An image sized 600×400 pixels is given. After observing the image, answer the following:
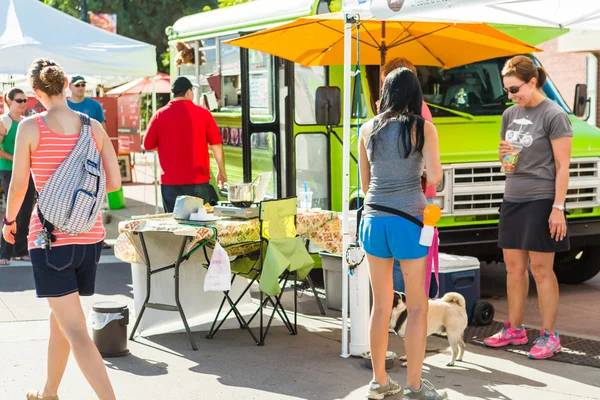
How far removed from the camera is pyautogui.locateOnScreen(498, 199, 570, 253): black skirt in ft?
21.0

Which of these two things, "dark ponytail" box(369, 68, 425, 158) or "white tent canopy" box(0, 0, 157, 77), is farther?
"white tent canopy" box(0, 0, 157, 77)

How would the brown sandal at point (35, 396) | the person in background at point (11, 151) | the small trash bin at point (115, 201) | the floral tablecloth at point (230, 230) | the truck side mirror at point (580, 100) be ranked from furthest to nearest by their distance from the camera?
the small trash bin at point (115, 201) < the person in background at point (11, 151) < the truck side mirror at point (580, 100) < the floral tablecloth at point (230, 230) < the brown sandal at point (35, 396)

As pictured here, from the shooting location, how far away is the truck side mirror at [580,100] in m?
9.37

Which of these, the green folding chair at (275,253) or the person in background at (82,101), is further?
the person in background at (82,101)

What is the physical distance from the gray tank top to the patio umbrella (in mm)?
2372

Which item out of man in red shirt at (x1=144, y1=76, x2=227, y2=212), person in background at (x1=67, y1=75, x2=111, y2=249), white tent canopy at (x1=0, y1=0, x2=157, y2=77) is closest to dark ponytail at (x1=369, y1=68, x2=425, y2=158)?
man in red shirt at (x1=144, y1=76, x2=227, y2=212)

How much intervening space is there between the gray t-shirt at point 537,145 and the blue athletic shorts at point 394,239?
1620 mm

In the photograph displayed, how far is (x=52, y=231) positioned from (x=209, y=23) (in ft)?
20.9

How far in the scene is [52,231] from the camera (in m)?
4.76

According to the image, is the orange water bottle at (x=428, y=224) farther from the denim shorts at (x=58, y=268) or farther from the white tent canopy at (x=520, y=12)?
the denim shorts at (x=58, y=268)

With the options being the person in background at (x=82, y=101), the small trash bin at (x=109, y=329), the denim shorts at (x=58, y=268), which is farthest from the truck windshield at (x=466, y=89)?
the denim shorts at (x=58, y=268)

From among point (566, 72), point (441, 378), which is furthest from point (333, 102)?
point (566, 72)

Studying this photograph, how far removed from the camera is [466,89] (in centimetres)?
902

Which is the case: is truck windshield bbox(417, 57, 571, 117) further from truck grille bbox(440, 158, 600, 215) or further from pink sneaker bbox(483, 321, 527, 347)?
pink sneaker bbox(483, 321, 527, 347)
